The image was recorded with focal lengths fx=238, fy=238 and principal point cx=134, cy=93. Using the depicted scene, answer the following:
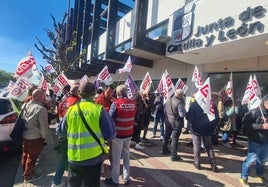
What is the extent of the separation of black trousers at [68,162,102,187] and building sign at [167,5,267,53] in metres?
5.66

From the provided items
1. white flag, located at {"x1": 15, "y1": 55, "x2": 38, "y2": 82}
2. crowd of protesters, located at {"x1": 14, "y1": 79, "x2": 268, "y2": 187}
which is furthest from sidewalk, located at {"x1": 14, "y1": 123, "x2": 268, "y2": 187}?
white flag, located at {"x1": 15, "y1": 55, "x2": 38, "y2": 82}

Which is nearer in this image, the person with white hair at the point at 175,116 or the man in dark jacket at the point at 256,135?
the man in dark jacket at the point at 256,135

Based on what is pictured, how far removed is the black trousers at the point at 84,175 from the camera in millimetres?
2920

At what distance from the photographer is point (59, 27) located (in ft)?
58.6

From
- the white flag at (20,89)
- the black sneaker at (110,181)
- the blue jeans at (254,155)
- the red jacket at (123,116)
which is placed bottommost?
the black sneaker at (110,181)

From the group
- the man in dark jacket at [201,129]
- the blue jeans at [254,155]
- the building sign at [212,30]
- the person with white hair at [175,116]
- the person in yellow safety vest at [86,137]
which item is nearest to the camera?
the person in yellow safety vest at [86,137]

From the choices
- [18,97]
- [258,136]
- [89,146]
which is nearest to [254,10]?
[258,136]

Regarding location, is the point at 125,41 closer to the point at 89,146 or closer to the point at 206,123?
the point at 206,123

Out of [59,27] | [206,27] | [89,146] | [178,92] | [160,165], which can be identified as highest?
[59,27]

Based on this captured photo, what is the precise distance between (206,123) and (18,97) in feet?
16.0

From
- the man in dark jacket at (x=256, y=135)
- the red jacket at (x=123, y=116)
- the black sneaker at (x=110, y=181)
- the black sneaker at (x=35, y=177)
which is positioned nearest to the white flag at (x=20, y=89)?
the black sneaker at (x=35, y=177)

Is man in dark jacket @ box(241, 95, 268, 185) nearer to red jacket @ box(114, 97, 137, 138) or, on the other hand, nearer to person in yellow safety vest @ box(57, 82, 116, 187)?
red jacket @ box(114, 97, 137, 138)

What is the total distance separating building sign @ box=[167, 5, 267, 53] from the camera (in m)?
6.48

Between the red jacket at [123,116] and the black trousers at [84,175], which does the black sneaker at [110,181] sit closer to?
the red jacket at [123,116]
